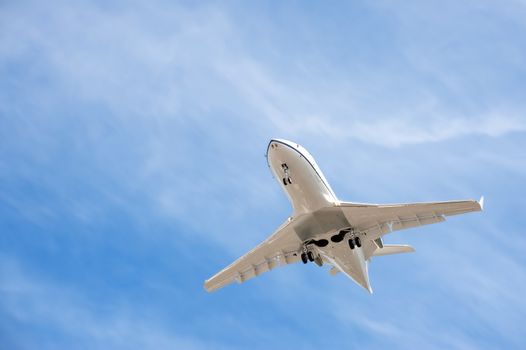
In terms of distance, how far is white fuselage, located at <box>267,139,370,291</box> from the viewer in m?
47.0

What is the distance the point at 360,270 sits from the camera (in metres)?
52.9

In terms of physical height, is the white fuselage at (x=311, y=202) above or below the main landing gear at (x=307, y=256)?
above

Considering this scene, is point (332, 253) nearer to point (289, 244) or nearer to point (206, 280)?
point (289, 244)

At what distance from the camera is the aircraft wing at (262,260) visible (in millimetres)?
53312

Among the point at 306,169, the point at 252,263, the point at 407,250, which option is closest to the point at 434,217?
the point at 407,250

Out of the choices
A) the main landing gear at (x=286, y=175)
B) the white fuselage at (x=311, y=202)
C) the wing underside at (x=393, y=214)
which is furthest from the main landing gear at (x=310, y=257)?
the main landing gear at (x=286, y=175)

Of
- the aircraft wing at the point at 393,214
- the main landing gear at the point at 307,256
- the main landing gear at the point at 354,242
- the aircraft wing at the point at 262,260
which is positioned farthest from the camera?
the aircraft wing at the point at 262,260

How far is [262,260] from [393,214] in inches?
444

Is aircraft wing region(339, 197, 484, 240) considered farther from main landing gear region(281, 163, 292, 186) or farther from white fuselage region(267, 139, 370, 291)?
main landing gear region(281, 163, 292, 186)

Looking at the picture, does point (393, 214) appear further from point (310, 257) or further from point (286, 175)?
point (286, 175)

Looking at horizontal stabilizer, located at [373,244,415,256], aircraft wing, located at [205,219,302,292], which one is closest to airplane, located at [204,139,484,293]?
aircraft wing, located at [205,219,302,292]

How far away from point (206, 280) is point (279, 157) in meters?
14.2

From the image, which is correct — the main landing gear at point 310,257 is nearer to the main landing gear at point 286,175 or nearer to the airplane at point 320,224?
the airplane at point 320,224

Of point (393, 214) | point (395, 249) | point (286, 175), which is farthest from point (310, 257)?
point (395, 249)
